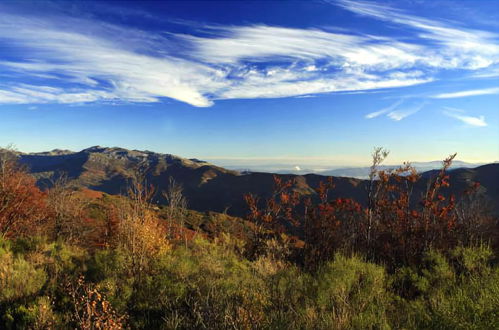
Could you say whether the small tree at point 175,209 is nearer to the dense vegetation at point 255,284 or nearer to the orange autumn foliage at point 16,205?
the orange autumn foliage at point 16,205

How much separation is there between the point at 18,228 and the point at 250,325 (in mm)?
20239

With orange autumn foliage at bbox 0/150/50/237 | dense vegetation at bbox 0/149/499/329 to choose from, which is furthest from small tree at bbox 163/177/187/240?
dense vegetation at bbox 0/149/499/329

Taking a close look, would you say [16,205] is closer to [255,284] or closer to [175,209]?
[255,284]

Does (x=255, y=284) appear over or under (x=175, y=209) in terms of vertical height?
over

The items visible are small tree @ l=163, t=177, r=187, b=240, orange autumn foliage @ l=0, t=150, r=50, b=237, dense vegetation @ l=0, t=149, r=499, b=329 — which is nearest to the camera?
dense vegetation @ l=0, t=149, r=499, b=329

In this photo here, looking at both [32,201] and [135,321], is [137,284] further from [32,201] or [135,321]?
[32,201]

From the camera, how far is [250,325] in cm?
648

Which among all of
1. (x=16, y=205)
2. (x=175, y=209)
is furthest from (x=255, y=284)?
(x=175, y=209)

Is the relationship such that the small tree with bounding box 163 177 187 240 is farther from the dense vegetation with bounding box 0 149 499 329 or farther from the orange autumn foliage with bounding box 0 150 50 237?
the dense vegetation with bounding box 0 149 499 329

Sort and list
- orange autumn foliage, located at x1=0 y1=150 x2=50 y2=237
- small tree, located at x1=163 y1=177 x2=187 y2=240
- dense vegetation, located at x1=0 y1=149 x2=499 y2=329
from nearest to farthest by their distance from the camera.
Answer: dense vegetation, located at x1=0 y1=149 x2=499 y2=329 < orange autumn foliage, located at x1=0 y1=150 x2=50 y2=237 < small tree, located at x1=163 y1=177 x2=187 y2=240

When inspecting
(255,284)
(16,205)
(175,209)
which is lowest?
(175,209)

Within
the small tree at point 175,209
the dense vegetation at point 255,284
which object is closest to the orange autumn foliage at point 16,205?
the dense vegetation at point 255,284

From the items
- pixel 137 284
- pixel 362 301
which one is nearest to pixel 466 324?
pixel 362 301

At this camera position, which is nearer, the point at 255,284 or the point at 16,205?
the point at 255,284
